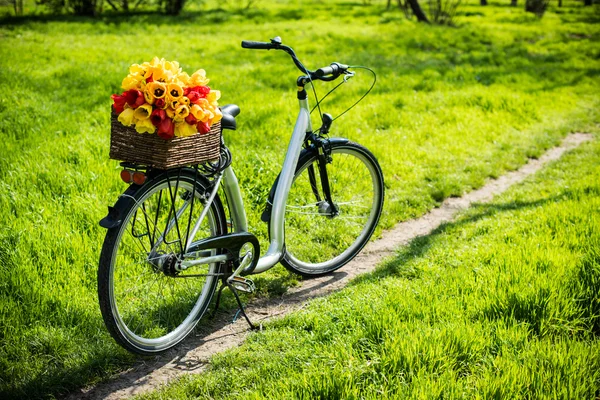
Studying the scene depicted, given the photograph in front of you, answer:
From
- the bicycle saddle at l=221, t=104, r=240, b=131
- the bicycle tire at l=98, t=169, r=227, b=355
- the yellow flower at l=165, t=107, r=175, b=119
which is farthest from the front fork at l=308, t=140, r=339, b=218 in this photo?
the yellow flower at l=165, t=107, r=175, b=119

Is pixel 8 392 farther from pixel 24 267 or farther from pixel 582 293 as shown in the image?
pixel 582 293

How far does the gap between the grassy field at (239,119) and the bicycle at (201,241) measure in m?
0.30

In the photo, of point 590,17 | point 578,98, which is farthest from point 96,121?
point 590,17

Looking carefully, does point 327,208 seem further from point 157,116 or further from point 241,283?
point 157,116

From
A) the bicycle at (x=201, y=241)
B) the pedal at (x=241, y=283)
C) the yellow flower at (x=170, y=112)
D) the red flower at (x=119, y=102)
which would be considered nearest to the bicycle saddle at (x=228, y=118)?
the bicycle at (x=201, y=241)

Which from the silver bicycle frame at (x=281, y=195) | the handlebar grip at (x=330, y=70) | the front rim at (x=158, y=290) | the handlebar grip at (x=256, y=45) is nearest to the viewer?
the front rim at (x=158, y=290)

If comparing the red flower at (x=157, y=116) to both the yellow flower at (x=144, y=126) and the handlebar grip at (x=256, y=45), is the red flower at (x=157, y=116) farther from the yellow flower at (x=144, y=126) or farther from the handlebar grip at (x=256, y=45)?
the handlebar grip at (x=256, y=45)

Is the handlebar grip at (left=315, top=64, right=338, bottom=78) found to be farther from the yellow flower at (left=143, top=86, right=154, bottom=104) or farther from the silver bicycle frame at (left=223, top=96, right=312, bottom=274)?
the yellow flower at (left=143, top=86, right=154, bottom=104)

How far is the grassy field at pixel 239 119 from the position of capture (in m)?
3.71

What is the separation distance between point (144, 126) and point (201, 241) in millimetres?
871

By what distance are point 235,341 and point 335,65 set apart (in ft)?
6.50

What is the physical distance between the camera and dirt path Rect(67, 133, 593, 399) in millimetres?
3318

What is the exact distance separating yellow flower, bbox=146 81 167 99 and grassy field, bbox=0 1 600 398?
5.18 feet

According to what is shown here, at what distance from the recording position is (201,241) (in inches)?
138
